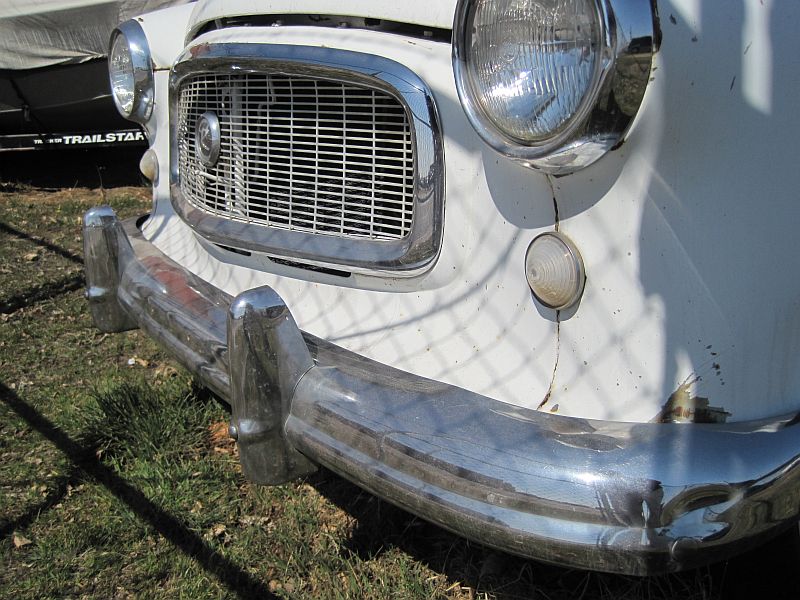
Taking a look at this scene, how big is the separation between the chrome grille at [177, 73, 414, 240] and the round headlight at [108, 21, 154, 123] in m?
0.26

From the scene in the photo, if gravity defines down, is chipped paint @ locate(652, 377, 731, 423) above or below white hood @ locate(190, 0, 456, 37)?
below

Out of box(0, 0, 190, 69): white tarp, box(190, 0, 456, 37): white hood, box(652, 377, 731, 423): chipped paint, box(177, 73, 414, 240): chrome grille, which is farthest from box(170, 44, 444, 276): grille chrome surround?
box(0, 0, 190, 69): white tarp

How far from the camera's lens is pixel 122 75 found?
8.33 ft

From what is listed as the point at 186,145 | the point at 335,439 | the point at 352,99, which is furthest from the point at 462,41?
the point at 186,145

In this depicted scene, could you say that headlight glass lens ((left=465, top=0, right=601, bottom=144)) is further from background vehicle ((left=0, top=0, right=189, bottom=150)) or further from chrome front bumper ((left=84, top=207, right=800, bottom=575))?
background vehicle ((left=0, top=0, right=189, bottom=150))

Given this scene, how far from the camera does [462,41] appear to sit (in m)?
1.37

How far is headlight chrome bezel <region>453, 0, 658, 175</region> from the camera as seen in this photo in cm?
114

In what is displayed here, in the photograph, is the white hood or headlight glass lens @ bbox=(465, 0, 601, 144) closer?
headlight glass lens @ bbox=(465, 0, 601, 144)

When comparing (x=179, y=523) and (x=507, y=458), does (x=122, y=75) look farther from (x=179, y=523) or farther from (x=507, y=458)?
(x=507, y=458)

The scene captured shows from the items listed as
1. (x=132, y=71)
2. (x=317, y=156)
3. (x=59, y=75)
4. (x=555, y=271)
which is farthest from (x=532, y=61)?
(x=59, y=75)

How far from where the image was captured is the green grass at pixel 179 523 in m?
1.97

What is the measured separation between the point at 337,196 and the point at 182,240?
76 centimetres

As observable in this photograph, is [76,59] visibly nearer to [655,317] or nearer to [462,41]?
[462,41]

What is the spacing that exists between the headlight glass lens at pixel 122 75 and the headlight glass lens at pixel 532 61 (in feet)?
4.94
